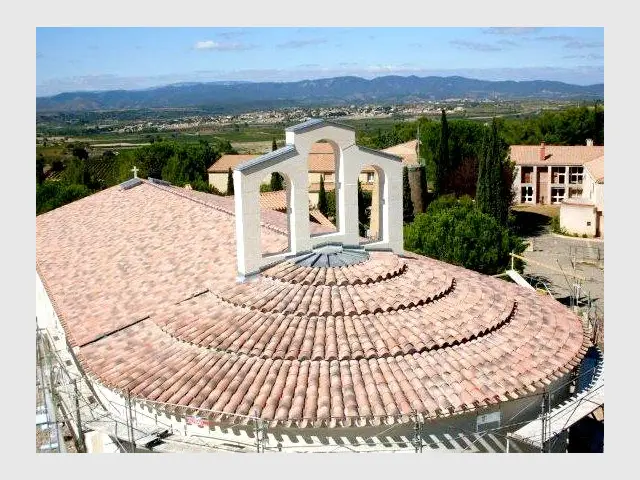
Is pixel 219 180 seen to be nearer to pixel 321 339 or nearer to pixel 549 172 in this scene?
pixel 549 172

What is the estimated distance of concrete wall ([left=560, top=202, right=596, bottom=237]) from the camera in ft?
183

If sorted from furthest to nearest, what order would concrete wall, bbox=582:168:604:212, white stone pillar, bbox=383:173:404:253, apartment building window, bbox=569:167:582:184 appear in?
1. apartment building window, bbox=569:167:582:184
2. concrete wall, bbox=582:168:604:212
3. white stone pillar, bbox=383:173:404:253

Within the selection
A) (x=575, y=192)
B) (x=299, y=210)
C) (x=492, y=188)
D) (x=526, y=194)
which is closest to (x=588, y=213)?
(x=492, y=188)

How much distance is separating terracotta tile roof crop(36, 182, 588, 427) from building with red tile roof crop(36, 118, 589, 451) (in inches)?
1.5

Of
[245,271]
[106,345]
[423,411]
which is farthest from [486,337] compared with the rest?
[106,345]

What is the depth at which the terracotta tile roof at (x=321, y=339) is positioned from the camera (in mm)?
14328

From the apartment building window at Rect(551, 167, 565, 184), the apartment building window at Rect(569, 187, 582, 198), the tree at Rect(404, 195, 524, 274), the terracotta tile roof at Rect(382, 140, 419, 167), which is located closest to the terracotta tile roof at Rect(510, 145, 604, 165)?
the apartment building window at Rect(551, 167, 565, 184)

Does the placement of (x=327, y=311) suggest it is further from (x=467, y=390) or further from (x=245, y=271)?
Answer: (x=467, y=390)

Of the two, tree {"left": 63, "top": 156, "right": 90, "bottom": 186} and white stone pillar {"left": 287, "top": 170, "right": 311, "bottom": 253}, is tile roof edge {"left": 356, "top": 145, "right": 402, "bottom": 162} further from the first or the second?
tree {"left": 63, "top": 156, "right": 90, "bottom": 186}

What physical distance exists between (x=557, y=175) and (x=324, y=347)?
59933 millimetres

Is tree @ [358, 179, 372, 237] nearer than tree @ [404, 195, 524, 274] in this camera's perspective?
No

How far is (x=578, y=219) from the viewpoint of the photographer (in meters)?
56.6

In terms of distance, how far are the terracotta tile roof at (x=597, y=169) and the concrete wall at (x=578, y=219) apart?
7.80 feet

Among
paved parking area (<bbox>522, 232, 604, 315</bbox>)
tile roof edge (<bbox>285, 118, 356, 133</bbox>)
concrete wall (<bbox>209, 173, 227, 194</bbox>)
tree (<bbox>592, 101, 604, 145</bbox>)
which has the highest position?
tree (<bbox>592, 101, 604, 145</bbox>)
